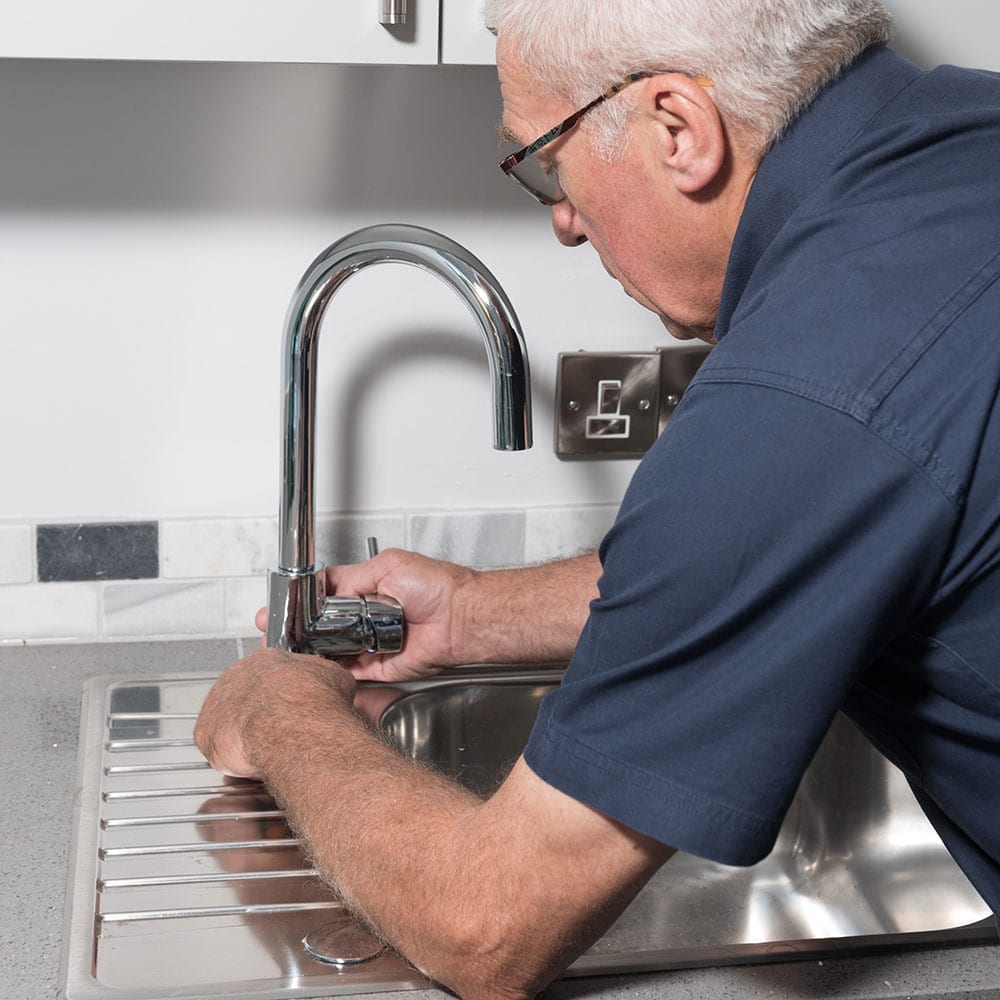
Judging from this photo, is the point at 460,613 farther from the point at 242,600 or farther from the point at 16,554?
the point at 16,554

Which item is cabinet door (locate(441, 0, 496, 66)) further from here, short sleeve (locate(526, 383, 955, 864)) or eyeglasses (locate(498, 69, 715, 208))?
short sleeve (locate(526, 383, 955, 864))

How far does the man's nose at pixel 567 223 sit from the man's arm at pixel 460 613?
0.38 m

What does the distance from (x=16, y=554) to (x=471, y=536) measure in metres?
0.45

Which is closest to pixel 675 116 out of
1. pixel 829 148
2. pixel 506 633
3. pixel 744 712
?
pixel 829 148

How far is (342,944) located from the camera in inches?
34.5

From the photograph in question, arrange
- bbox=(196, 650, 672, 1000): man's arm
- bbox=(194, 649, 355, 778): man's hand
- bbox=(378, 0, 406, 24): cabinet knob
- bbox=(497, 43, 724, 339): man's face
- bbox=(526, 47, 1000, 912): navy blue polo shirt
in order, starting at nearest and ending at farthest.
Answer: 1. bbox=(526, 47, 1000, 912): navy blue polo shirt
2. bbox=(196, 650, 672, 1000): man's arm
3. bbox=(497, 43, 724, 339): man's face
4. bbox=(378, 0, 406, 24): cabinet knob
5. bbox=(194, 649, 355, 778): man's hand

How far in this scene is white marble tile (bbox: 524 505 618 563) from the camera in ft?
4.76

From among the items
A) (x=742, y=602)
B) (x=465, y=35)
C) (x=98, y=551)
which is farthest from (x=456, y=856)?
(x=98, y=551)

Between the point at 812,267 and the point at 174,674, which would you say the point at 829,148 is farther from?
the point at 174,674

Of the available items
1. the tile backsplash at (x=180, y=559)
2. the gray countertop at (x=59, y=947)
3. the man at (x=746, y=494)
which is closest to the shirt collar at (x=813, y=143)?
the man at (x=746, y=494)

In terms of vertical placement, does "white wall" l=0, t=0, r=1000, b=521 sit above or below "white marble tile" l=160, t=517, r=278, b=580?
above

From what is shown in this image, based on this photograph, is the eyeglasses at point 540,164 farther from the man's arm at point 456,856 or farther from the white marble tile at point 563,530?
the white marble tile at point 563,530

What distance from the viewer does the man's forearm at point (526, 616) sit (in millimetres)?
1276

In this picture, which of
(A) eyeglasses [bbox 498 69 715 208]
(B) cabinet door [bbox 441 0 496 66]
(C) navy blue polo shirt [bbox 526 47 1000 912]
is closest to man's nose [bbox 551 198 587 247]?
(A) eyeglasses [bbox 498 69 715 208]
